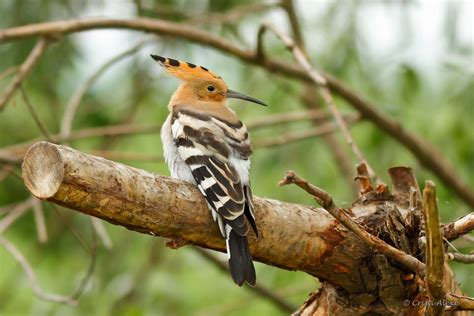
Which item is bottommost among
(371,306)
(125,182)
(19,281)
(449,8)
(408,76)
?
(19,281)

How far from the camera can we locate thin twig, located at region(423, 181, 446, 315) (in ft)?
8.07

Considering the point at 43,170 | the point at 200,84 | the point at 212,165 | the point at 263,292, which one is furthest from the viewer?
the point at 263,292

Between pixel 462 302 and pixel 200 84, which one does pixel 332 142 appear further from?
pixel 462 302

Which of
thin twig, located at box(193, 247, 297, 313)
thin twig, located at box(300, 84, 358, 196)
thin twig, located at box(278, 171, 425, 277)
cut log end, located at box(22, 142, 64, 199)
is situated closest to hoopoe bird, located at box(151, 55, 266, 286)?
thin twig, located at box(278, 171, 425, 277)

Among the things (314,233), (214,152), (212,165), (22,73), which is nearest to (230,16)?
(22,73)

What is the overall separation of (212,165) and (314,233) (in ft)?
1.92

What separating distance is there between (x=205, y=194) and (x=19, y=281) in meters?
3.64

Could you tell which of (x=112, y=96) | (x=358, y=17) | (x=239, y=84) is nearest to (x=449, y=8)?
(x=358, y=17)

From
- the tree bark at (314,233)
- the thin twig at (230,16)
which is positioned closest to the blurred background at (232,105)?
the thin twig at (230,16)

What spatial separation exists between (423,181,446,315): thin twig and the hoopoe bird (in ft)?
2.30

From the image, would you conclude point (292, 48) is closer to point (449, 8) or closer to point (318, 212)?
point (318, 212)

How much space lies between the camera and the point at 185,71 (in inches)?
187

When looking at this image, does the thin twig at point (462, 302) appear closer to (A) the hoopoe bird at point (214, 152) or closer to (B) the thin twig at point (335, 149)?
(A) the hoopoe bird at point (214, 152)

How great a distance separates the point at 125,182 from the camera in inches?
111
